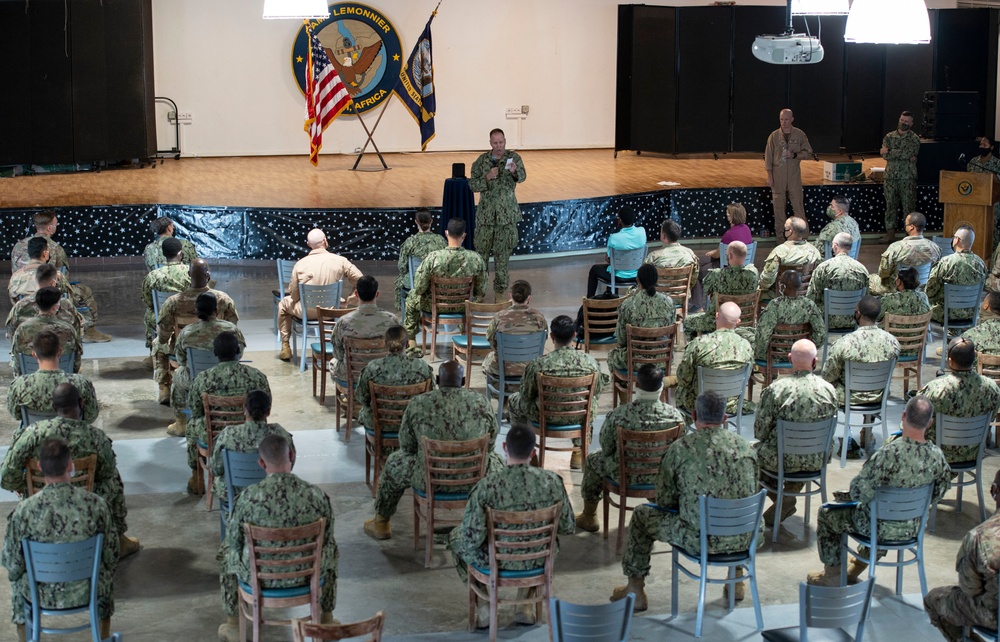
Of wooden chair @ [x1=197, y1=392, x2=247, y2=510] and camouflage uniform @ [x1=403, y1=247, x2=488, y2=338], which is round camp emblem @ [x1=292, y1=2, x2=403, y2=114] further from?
wooden chair @ [x1=197, y1=392, x2=247, y2=510]

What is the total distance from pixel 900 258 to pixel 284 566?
8.10 m

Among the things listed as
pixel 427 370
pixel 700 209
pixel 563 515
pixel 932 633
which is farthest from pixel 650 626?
pixel 700 209

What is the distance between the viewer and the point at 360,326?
9.38 m

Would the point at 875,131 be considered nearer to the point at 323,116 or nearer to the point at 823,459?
the point at 323,116

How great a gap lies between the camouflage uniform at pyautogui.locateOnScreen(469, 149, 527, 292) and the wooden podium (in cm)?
604

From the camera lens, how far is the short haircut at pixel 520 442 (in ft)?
20.4

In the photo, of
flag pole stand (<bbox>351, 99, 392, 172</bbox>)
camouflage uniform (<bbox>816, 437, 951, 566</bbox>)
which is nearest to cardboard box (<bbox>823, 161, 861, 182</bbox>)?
flag pole stand (<bbox>351, 99, 392, 172</bbox>)

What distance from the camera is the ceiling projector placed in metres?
9.86

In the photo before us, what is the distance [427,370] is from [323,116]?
378 inches

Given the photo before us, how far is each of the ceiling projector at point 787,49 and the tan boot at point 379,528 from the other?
4718 millimetres

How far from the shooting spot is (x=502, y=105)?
22531 mm

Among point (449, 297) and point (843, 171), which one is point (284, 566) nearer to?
point (449, 297)

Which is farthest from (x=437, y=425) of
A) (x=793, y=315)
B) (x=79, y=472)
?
(x=793, y=315)

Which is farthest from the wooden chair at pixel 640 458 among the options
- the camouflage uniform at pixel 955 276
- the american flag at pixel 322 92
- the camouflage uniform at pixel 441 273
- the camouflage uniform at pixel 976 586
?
the american flag at pixel 322 92
